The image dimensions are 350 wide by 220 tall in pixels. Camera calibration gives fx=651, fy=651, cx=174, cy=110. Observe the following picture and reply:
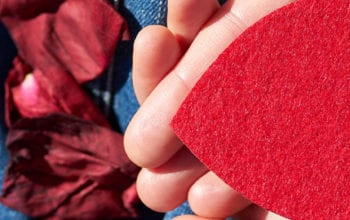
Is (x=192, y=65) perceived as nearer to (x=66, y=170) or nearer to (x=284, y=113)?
(x=284, y=113)

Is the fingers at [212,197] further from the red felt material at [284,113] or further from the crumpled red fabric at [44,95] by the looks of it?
the crumpled red fabric at [44,95]

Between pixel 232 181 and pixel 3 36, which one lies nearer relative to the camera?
pixel 232 181

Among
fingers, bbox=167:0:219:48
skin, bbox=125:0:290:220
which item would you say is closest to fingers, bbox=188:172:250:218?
skin, bbox=125:0:290:220

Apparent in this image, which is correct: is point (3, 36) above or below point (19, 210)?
above

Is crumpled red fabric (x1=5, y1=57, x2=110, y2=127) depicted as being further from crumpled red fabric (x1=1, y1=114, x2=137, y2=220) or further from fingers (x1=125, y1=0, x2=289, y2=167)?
fingers (x1=125, y1=0, x2=289, y2=167)

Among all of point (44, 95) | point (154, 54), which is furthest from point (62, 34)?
point (154, 54)

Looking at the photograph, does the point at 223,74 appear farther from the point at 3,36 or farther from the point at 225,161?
the point at 3,36

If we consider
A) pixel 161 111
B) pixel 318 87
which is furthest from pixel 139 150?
pixel 318 87
